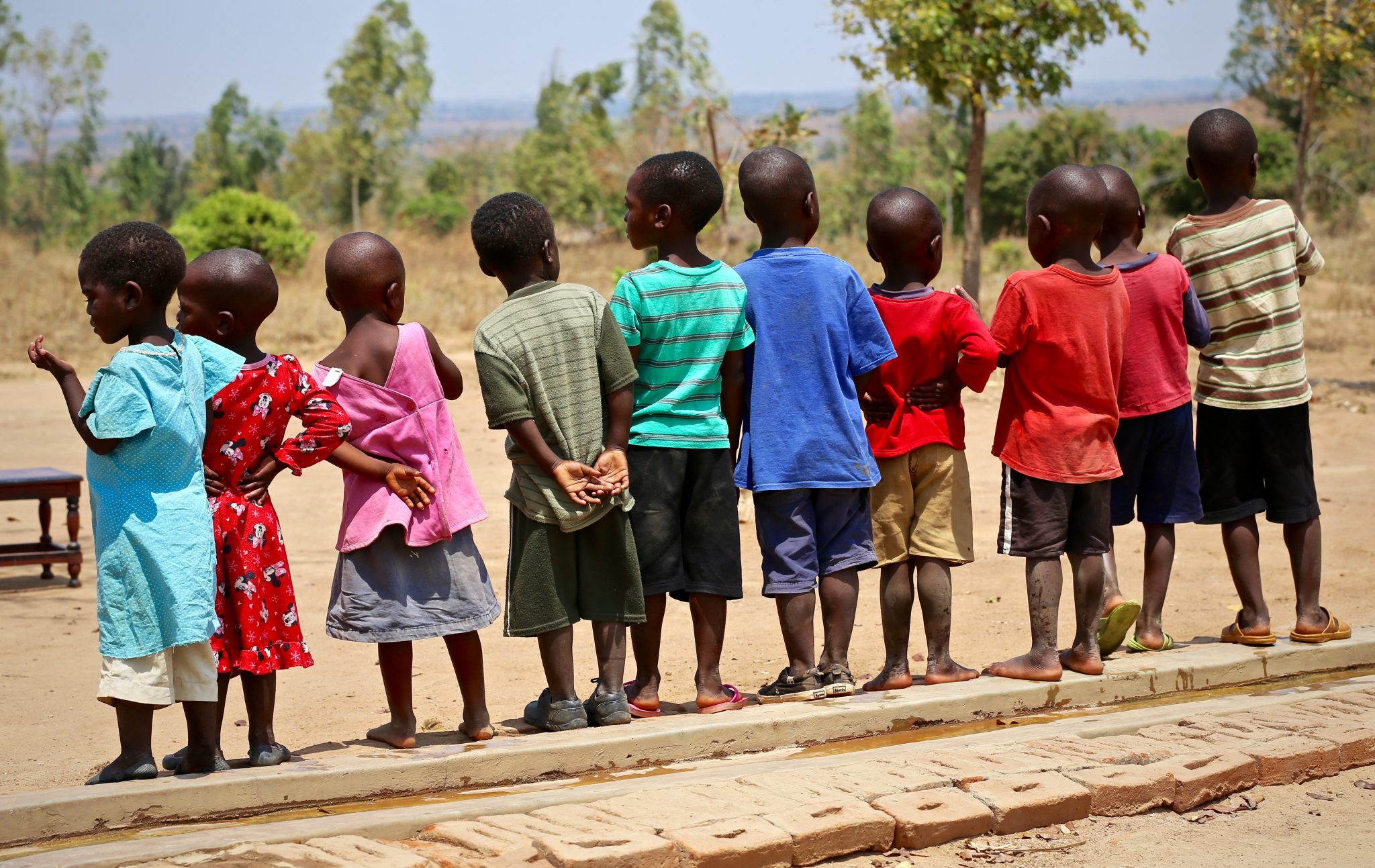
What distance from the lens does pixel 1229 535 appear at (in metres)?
5.05

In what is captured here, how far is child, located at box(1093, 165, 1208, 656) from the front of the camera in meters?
4.75

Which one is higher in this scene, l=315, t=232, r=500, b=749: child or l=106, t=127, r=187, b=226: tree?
l=106, t=127, r=187, b=226: tree

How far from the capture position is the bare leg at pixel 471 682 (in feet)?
12.9

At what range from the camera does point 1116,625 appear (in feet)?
15.4

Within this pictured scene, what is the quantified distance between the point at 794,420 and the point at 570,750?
1.25m

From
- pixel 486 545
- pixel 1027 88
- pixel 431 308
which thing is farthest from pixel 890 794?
pixel 431 308

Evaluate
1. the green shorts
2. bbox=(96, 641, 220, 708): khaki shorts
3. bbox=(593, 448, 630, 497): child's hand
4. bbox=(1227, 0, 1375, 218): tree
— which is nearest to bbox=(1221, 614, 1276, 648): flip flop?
the green shorts

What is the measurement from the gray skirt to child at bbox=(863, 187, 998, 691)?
1396mm

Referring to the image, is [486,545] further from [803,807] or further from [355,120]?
[355,120]

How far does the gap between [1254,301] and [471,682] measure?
128 inches

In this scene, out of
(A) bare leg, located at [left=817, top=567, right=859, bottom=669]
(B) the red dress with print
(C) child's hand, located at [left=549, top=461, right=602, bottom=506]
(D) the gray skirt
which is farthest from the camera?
(A) bare leg, located at [left=817, top=567, right=859, bottom=669]

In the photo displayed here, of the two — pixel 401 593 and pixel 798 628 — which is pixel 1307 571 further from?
pixel 401 593

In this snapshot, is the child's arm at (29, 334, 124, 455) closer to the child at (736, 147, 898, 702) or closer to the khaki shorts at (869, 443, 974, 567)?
the child at (736, 147, 898, 702)

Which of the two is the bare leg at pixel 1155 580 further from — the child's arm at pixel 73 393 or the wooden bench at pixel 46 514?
the wooden bench at pixel 46 514
